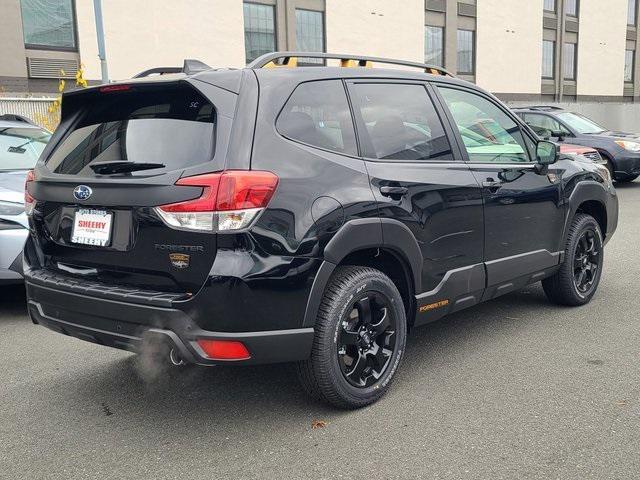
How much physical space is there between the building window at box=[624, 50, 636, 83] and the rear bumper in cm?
3970

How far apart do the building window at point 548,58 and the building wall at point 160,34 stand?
17662 mm

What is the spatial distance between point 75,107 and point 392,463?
2520 millimetres

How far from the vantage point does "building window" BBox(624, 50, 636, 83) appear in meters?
37.5

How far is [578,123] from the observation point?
45.8ft

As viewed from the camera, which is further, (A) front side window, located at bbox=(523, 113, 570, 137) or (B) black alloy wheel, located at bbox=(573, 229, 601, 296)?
(A) front side window, located at bbox=(523, 113, 570, 137)

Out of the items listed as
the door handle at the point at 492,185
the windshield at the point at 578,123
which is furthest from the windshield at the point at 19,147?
the windshield at the point at 578,123

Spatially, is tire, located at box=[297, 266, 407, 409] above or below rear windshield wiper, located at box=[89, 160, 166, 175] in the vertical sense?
below

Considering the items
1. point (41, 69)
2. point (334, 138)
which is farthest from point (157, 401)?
point (41, 69)

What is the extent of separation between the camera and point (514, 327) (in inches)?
192

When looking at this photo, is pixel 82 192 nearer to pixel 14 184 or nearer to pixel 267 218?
pixel 267 218

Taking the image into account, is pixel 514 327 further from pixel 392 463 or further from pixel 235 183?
pixel 235 183

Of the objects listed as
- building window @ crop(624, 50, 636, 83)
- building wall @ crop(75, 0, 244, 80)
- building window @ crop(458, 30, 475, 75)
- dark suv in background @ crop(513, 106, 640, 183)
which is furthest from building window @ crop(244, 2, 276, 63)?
building window @ crop(624, 50, 636, 83)

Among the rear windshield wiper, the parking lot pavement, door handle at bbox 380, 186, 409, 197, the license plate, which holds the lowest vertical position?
the parking lot pavement

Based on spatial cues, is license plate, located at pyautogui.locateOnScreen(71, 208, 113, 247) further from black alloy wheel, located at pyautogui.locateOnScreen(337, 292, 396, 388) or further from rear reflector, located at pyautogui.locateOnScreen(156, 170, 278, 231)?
black alloy wheel, located at pyautogui.locateOnScreen(337, 292, 396, 388)
